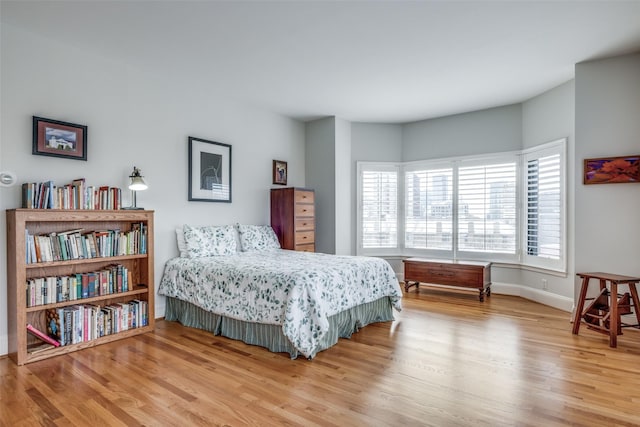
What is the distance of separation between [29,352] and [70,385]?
2.37 ft

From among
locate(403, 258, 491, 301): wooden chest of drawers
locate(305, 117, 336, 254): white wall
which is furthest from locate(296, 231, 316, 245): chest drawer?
locate(403, 258, 491, 301): wooden chest of drawers

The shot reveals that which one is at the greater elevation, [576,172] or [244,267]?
[576,172]

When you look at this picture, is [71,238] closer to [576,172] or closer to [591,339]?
[591,339]

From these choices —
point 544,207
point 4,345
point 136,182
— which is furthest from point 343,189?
point 4,345

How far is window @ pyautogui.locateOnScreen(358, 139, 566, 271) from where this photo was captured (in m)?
4.63

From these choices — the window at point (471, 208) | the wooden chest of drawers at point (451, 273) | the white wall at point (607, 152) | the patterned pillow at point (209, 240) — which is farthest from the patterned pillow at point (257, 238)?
the white wall at point (607, 152)

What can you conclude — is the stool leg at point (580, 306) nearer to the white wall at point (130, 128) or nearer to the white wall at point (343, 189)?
the white wall at point (343, 189)

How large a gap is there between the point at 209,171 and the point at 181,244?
101 cm

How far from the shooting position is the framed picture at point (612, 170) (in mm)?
3479

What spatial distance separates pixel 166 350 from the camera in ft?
10.1

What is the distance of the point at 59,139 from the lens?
3225 millimetres

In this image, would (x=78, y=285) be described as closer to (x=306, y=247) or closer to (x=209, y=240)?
(x=209, y=240)

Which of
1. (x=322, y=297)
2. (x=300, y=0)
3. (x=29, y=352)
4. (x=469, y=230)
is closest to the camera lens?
(x=300, y=0)

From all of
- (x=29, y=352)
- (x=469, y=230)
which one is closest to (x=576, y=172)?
(x=469, y=230)
